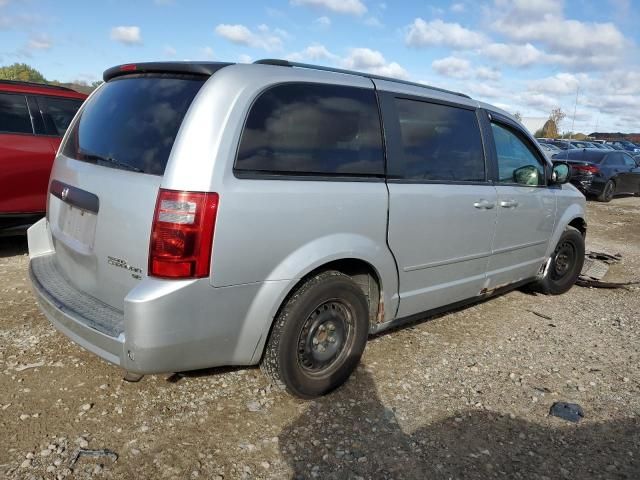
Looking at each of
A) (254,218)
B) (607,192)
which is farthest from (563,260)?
(607,192)

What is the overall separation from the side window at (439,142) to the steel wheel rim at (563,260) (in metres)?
1.93

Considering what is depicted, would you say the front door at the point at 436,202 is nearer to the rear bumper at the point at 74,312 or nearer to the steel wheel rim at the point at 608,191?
the rear bumper at the point at 74,312

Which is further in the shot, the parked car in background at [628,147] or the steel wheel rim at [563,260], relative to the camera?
the parked car in background at [628,147]

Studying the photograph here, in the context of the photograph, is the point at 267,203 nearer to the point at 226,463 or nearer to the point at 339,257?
the point at 339,257

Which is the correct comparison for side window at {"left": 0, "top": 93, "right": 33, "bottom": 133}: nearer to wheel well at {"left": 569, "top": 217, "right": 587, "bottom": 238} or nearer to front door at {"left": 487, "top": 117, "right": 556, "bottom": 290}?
front door at {"left": 487, "top": 117, "right": 556, "bottom": 290}

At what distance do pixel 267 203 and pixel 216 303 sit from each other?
0.54m

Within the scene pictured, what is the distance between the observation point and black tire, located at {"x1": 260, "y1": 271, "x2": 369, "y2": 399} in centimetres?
274

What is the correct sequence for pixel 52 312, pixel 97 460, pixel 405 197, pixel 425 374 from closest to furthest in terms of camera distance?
1. pixel 97 460
2. pixel 52 312
3. pixel 405 197
4. pixel 425 374

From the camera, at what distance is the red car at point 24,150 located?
17.1ft

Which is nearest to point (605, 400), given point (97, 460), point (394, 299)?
point (394, 299)

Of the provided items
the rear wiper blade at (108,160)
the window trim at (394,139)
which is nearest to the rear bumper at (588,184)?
the window trim at (394,139)

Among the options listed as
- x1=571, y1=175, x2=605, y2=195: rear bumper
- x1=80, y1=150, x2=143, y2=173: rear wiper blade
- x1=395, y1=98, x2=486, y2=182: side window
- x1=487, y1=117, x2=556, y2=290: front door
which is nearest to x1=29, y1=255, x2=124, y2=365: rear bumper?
x1=80, y1=150, x2=143, y2=173: rear wiper blade

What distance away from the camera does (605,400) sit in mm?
3234

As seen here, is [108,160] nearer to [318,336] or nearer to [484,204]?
[318,336]
